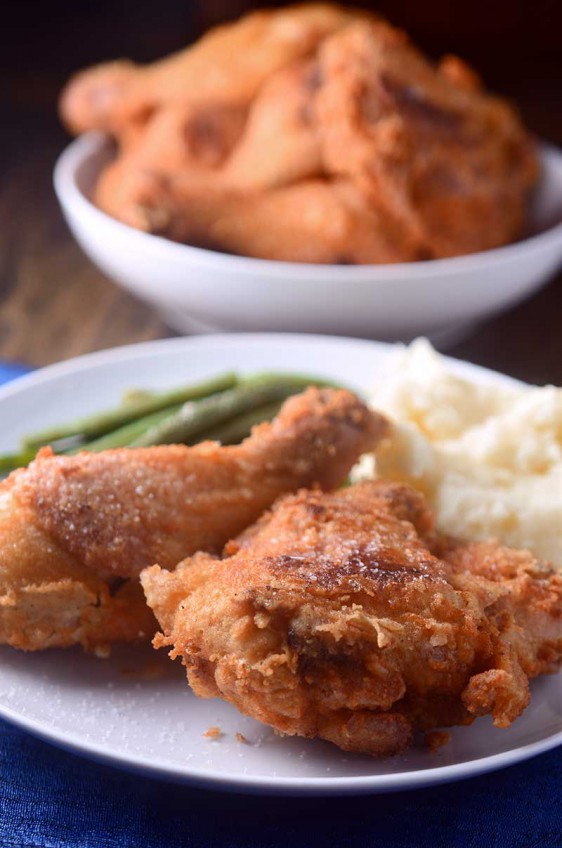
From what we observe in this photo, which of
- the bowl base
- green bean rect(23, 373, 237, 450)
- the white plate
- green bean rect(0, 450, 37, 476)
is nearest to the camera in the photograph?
the white plate

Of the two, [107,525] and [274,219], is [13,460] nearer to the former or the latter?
[107,525]

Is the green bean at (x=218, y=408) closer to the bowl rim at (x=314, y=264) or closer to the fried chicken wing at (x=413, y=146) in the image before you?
the bowl rim at (x=314, y=264)

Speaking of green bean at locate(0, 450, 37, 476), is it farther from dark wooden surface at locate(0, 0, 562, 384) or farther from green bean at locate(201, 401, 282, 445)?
dark wooden surface at locate(0, 0, 562, 384)

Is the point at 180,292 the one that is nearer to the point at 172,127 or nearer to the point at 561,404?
the point at 172,127

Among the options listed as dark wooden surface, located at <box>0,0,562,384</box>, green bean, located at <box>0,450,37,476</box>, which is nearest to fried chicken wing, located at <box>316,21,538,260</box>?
dark wooden surface, located at <box>0,0,562,384</box>

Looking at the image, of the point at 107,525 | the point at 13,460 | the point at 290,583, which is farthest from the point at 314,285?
the point at 290,583

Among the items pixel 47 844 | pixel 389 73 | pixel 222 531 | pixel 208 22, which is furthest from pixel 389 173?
pixel 208 22
